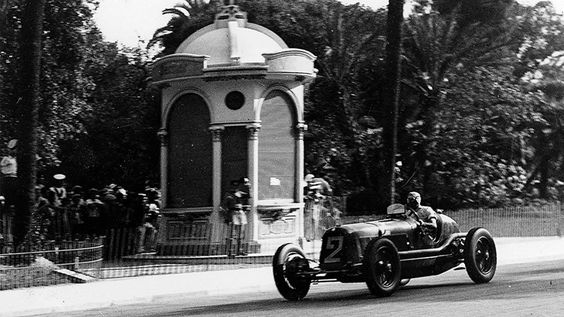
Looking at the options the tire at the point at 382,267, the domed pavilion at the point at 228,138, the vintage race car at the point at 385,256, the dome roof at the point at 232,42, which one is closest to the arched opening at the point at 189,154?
the domed pavilion at the point at 228,138

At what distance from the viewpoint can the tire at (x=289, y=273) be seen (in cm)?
Answer: 1617

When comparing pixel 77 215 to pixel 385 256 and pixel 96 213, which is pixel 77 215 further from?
pixel 385 256

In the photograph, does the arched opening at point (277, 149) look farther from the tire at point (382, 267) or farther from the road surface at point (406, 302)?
the tire at point (382, 267)

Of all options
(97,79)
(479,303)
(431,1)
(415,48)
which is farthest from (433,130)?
(479,303)

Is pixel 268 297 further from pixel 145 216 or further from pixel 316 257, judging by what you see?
pixel 145 216

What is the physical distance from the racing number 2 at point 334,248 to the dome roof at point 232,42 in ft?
32.6

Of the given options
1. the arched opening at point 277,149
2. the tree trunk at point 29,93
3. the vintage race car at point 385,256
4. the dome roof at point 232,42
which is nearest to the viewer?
the vintage race car at point 385,256

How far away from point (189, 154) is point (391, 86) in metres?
5.26

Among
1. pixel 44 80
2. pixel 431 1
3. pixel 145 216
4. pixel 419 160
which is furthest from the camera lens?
pixel 431 1

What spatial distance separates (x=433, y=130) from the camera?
128 ft

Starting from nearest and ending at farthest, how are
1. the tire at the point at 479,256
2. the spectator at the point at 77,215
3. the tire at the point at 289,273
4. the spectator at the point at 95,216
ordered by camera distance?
the tire at the point at 289,273, the tire at the point at 479,256, the spectator at the point at 77,215, the spectator at the point at 95,216

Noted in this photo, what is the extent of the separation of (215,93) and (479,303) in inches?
515

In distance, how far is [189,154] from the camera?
26625 millimetres

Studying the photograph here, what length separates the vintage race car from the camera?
15.8 m
